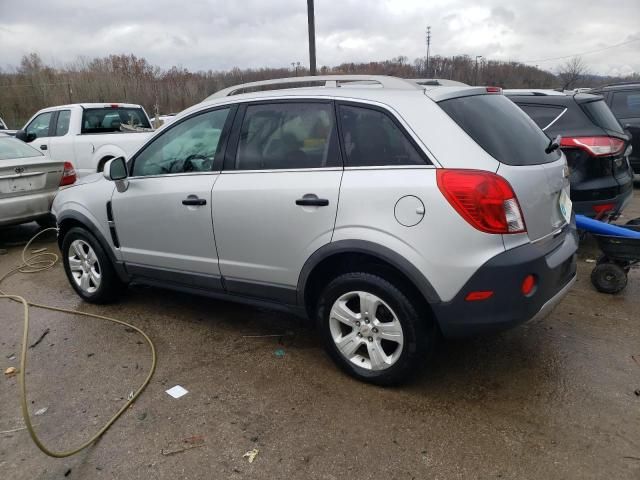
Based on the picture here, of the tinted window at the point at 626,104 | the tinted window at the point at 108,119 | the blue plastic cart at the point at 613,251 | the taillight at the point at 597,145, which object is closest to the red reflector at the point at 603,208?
the blue plastic cart at the point at 613,251

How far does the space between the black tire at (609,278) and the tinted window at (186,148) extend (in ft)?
11.0

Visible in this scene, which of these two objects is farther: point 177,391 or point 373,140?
point 177,391

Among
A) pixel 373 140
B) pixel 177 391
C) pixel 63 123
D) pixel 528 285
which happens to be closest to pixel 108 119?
pixel 63 123

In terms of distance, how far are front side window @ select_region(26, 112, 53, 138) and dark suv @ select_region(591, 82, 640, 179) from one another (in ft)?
32.8

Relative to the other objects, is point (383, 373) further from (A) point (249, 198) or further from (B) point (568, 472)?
(A) point (249, 198)

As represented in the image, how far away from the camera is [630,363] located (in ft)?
10.6

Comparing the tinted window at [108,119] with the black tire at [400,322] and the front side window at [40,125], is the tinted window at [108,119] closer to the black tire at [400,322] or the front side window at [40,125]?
the front side window at [40,125]

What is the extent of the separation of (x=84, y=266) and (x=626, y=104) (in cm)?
894

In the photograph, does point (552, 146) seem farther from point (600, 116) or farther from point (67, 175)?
point (67, 175)

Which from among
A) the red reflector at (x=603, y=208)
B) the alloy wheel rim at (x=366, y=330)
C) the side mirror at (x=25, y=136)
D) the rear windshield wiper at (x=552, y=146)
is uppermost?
the rear windshield wiper at (x=552, y=146)

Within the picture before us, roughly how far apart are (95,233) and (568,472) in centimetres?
385

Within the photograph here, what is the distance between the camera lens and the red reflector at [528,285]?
2.62 meters

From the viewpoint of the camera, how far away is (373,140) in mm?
2908

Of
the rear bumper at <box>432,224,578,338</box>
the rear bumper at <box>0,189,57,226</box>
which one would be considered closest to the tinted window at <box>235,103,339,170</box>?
the rear bumper at <box>432,224,578,338</box>
